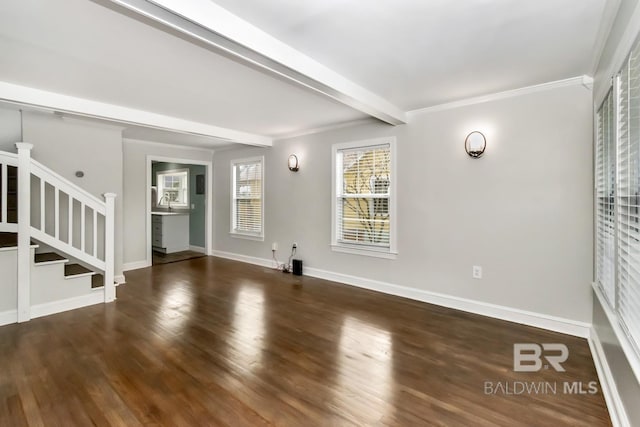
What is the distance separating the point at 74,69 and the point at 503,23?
3.36 metres

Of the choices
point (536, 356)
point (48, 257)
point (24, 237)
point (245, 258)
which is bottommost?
point (536, 356)

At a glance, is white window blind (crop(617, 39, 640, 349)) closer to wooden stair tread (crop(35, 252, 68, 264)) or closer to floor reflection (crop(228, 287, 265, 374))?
floor reflection (crop(228, 287, 265, 374))

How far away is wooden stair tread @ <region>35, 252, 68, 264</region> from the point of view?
3.57m

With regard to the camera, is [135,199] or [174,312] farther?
[135,199]

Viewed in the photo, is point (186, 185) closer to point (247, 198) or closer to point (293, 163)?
point (247, 198)

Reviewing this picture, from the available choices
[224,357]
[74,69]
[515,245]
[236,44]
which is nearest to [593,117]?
[515,245]

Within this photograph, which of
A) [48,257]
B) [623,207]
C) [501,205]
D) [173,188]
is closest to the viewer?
[623,207]

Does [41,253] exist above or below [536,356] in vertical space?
above

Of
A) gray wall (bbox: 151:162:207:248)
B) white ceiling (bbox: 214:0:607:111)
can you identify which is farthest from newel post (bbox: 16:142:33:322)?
gray wall (bbox: 151:162:207:248)

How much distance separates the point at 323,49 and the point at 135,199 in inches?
192

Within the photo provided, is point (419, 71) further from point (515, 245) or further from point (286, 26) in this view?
point (515, 245)

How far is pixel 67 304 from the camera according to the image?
11.8ft

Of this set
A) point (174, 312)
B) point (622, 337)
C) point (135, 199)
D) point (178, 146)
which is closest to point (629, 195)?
point (622, 337)

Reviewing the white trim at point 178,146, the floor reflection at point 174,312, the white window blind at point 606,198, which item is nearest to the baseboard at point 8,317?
the floor reflection at point 174,312
